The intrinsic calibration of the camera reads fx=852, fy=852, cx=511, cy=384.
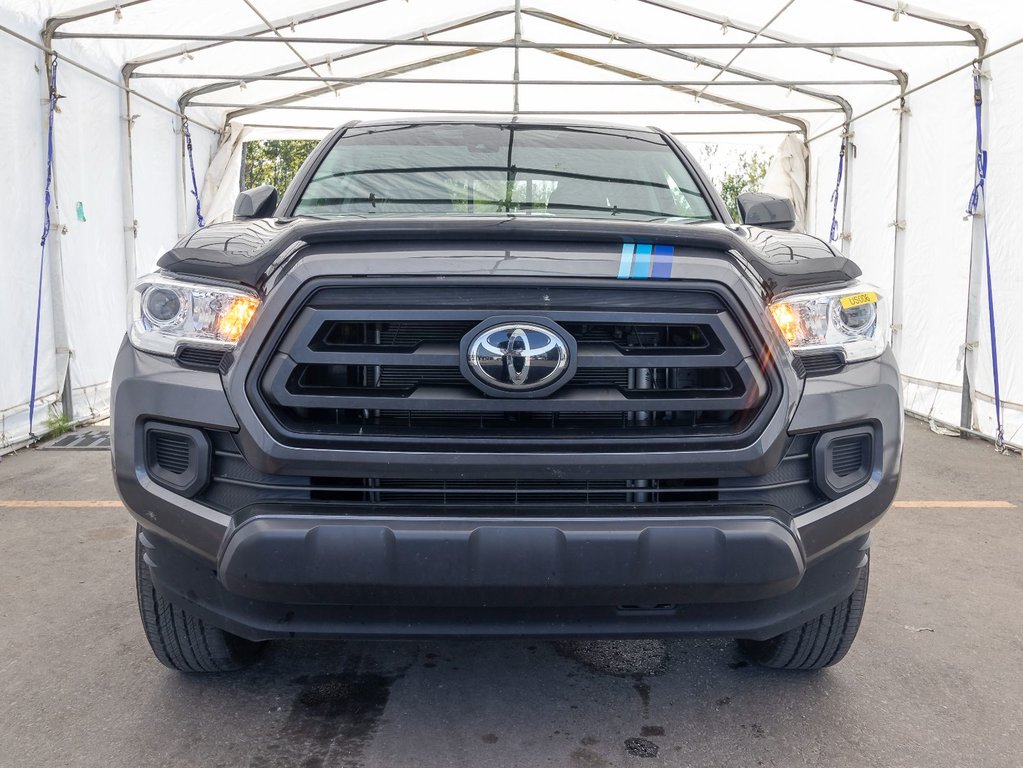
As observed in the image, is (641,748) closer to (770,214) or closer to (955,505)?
(770,214)

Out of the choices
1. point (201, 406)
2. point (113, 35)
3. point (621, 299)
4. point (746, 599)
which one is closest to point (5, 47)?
point (113, 35)

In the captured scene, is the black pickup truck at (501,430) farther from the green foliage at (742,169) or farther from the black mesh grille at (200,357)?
the green foliage at (742,169)

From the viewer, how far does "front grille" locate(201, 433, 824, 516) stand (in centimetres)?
186

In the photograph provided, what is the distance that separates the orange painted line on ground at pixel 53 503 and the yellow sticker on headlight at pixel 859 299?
3884mm

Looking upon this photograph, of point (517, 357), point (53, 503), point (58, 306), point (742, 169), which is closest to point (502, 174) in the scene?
point (517, 357)

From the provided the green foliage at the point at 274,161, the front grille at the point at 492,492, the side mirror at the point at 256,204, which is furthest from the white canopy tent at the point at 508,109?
the green foliage at the point at 274,161

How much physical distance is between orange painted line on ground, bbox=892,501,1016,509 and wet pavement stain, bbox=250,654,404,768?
3316 millimetres

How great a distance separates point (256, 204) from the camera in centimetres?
305

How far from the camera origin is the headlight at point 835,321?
198 cm

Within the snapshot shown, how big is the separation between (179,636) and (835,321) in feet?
6.25

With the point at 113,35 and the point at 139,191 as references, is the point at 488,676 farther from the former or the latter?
the point at 139,191

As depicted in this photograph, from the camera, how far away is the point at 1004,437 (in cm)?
629

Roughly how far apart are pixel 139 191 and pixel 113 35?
7.18 ft

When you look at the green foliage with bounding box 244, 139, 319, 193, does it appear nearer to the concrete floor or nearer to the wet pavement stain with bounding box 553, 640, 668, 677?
the concrete floor
